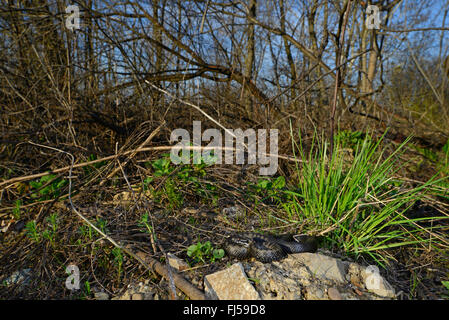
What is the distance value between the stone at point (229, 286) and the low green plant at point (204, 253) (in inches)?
7.7

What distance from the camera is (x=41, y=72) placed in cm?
418

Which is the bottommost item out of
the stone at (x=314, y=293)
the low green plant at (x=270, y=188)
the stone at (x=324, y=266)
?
the stone at (x=314, y=293)

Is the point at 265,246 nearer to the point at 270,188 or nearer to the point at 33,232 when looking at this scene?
the point at 270,188

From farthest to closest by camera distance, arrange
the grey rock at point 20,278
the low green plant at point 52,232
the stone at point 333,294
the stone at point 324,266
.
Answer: the low green plant at point 52,232 < the grey rock at point 20,278 < the stone at point 324,266 < the stone at point 333,294

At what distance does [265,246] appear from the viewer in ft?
6.44

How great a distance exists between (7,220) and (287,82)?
475 cm

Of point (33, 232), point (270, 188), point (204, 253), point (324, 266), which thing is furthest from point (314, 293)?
point (33, 232)

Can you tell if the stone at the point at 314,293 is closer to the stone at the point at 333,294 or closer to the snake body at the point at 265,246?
the stone at the point at 333,294

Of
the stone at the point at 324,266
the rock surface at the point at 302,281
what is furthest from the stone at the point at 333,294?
the stone at the point at 324,266

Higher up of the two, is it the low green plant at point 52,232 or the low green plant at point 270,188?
the low green plant at point 270,188

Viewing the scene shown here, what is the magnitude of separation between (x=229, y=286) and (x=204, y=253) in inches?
14.9

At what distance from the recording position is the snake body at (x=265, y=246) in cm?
191
